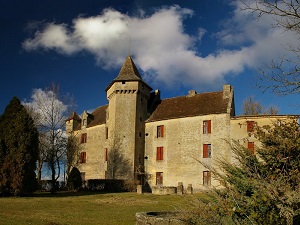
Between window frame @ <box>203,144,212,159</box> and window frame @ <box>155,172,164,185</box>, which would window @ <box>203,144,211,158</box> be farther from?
window frame @ <box>155,172,164,185</box>

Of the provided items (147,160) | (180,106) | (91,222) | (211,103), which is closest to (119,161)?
(147,160)

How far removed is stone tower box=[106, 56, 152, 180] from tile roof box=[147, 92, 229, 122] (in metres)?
1.97

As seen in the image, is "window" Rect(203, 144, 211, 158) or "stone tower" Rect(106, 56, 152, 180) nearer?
"window" Rect(203, 144, 211, 158)

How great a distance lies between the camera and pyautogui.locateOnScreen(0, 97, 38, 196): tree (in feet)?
71.2

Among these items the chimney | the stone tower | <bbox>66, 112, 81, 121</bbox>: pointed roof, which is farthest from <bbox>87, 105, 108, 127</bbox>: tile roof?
the chimney

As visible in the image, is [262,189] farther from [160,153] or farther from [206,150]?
[160,153]

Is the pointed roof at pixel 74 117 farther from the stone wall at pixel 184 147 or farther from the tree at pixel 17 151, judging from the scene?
the tree at pixel 17 151

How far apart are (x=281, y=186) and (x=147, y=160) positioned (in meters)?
28.8

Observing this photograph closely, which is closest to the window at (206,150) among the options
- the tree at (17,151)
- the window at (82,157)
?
the tree at (17,151)

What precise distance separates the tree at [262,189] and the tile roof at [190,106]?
2325cm

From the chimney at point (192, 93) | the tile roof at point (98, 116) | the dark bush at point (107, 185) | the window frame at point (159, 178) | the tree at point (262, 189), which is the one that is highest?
the chimney at point (192, 93)

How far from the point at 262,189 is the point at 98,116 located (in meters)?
36.3

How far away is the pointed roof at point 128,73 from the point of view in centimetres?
3453

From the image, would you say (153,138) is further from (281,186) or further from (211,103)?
(281,186)
